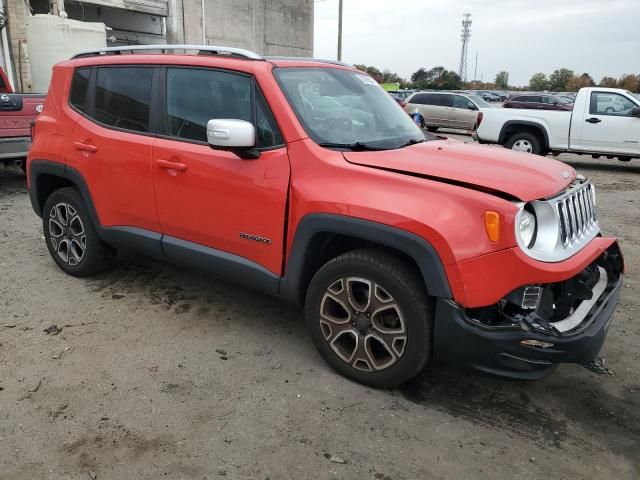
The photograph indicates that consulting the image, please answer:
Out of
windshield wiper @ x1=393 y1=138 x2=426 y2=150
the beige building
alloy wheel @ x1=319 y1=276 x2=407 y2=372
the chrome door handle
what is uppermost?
the beige building

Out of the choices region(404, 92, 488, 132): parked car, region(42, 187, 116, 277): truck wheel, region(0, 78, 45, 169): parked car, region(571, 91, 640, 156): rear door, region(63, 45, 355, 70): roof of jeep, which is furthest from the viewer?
region(404, 92, 488, 132): parked car

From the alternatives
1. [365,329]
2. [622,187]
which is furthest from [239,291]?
[622,187]

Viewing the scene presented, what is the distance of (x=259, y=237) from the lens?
10.9 ft

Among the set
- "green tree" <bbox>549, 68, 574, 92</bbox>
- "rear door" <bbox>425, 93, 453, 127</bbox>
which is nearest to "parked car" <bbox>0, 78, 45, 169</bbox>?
"rear door" <bbox>425, 93, 453, 127</bbox>

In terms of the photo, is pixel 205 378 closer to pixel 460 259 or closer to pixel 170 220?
pixel 170 220

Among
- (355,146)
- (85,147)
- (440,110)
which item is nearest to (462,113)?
(440,110)

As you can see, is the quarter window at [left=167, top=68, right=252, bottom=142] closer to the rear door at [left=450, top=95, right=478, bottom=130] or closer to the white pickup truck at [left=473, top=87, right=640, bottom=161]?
the white pickup truck at [left=473, top=87, right=640, bottom=161]

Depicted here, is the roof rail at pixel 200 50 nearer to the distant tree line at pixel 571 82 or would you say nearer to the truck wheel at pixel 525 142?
the truck wheel at pixel 525 142

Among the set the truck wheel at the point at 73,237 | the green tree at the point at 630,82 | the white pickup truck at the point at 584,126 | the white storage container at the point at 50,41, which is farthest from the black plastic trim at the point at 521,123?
the green tree at the point at 630,82

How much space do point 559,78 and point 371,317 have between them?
78.4 meters

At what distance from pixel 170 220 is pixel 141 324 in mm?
802

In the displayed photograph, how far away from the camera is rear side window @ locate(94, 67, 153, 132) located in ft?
12.7

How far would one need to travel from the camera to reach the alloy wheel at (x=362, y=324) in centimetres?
290

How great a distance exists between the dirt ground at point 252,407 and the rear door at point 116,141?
0.80 metres
